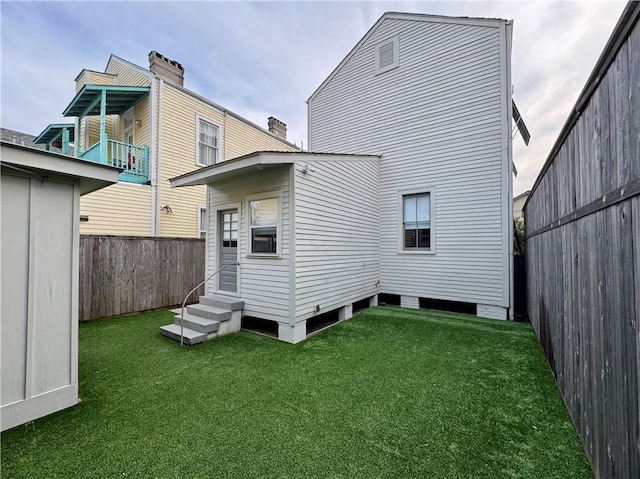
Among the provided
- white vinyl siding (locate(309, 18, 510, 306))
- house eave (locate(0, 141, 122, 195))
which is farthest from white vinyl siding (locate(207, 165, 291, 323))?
white vinyl siding (locate(309, 18, 510, 306))

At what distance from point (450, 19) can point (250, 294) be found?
321 inches

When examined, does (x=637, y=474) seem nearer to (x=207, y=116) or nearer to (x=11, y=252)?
(x=11, y=252)

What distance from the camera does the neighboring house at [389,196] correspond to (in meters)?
5.24

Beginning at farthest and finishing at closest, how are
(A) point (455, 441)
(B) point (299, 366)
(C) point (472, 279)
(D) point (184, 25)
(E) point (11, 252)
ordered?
(D) point (184, 25) → (C) point (472, 279) → (B) point (299, 366) → (E) point (11, 252) → (A) point (455, 441)

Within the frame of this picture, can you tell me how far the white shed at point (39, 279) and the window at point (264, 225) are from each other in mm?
2730

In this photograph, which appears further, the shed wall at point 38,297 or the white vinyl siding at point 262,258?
the white vinyl siding at point 262,258

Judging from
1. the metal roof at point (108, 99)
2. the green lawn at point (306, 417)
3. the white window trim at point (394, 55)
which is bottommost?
the green lawn at point (306, 417)

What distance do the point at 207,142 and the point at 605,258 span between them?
11.7 meters

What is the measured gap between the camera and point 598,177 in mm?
1925

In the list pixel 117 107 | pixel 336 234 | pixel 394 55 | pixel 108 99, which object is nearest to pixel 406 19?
pixel 394 55

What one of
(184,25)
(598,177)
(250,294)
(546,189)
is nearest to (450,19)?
(546,189)

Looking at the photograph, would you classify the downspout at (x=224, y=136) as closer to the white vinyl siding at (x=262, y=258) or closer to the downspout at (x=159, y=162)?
the downspout at (x=159, y=162)

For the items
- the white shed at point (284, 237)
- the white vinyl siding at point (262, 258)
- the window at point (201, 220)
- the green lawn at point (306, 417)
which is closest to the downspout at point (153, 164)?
the window at point (201, 220)

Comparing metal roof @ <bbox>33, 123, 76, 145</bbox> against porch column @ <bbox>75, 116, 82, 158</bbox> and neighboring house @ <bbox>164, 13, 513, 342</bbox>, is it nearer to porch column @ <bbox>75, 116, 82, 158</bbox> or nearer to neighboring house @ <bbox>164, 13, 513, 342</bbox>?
porch column @ <bbox>75, 116, 82, 158</bbox>
